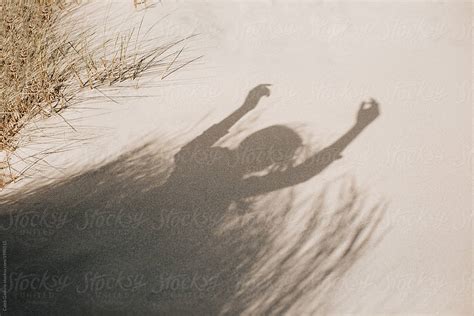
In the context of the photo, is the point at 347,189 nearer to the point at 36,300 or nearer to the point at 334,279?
the point at 334,279

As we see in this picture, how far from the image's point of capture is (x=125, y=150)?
4.76 m

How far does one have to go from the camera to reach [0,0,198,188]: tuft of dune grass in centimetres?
501

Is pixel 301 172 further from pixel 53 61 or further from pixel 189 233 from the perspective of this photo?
pixel 53 61

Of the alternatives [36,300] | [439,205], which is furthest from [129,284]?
[439,205]

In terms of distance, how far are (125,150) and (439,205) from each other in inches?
102

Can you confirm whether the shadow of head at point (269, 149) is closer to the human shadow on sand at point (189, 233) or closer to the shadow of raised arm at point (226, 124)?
the human shadow on sand at point (189, 233)

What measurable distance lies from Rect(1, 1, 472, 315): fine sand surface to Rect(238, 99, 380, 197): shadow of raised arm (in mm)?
66

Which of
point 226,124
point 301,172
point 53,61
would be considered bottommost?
point 301,172

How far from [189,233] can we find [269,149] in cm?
110

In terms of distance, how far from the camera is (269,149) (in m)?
4.79

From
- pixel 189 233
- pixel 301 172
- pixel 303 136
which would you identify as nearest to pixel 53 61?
pixel 189 233

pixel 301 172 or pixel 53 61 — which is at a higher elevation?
pixel 53 61

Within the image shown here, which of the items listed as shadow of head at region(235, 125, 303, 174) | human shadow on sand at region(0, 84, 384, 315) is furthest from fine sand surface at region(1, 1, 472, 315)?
shadow of head at region(235, 125, 303, 174)

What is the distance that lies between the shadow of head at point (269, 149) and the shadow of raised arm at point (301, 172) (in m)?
0.10
